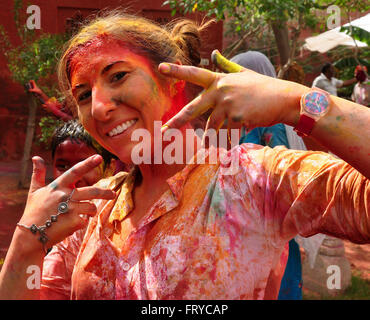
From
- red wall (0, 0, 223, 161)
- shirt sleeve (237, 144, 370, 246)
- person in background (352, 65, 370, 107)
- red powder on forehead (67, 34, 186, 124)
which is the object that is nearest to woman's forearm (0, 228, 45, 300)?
red powder on forehead (67, 34, 186, 124)

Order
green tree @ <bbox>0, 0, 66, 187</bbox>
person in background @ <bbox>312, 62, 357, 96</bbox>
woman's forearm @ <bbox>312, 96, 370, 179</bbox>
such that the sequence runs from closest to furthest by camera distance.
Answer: woman's forearm @ <bbox>312, 96, 370, 179</bbox> → green tree @ <bbox>0, 0, 66, 187</bbox> → person in background @ <bbox>312, 62, 357, 96</bbox>

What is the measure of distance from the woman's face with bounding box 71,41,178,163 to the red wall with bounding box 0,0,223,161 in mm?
6226

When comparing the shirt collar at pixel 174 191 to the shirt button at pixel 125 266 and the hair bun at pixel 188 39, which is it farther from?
the hair bun at pixel 188 39

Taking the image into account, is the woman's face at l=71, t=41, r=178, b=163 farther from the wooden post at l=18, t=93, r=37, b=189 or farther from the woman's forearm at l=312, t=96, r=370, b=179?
the wooden post at l=18, t=93, r=37, b=189

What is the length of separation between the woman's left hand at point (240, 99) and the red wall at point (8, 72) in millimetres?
6688

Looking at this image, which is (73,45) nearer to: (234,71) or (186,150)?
(186,150)

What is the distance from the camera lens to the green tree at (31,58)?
6465mm

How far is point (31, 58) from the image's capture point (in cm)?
678

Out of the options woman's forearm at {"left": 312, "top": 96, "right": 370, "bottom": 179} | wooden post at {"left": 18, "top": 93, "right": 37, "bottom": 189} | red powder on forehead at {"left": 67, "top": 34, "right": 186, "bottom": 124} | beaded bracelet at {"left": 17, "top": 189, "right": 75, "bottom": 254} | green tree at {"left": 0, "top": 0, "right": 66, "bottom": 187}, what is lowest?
beaded bracelet at {"left": 17, "top": 189, "right": 75, "bottom": 254}

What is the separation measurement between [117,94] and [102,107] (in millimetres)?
69

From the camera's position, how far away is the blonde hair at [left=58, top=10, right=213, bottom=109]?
1686mm

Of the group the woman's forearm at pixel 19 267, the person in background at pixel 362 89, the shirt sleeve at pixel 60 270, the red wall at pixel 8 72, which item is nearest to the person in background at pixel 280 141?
the shirt sleeve at pixel 60 270

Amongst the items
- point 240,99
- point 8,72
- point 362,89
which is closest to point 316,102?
point 240,99

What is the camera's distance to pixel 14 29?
332 inches
